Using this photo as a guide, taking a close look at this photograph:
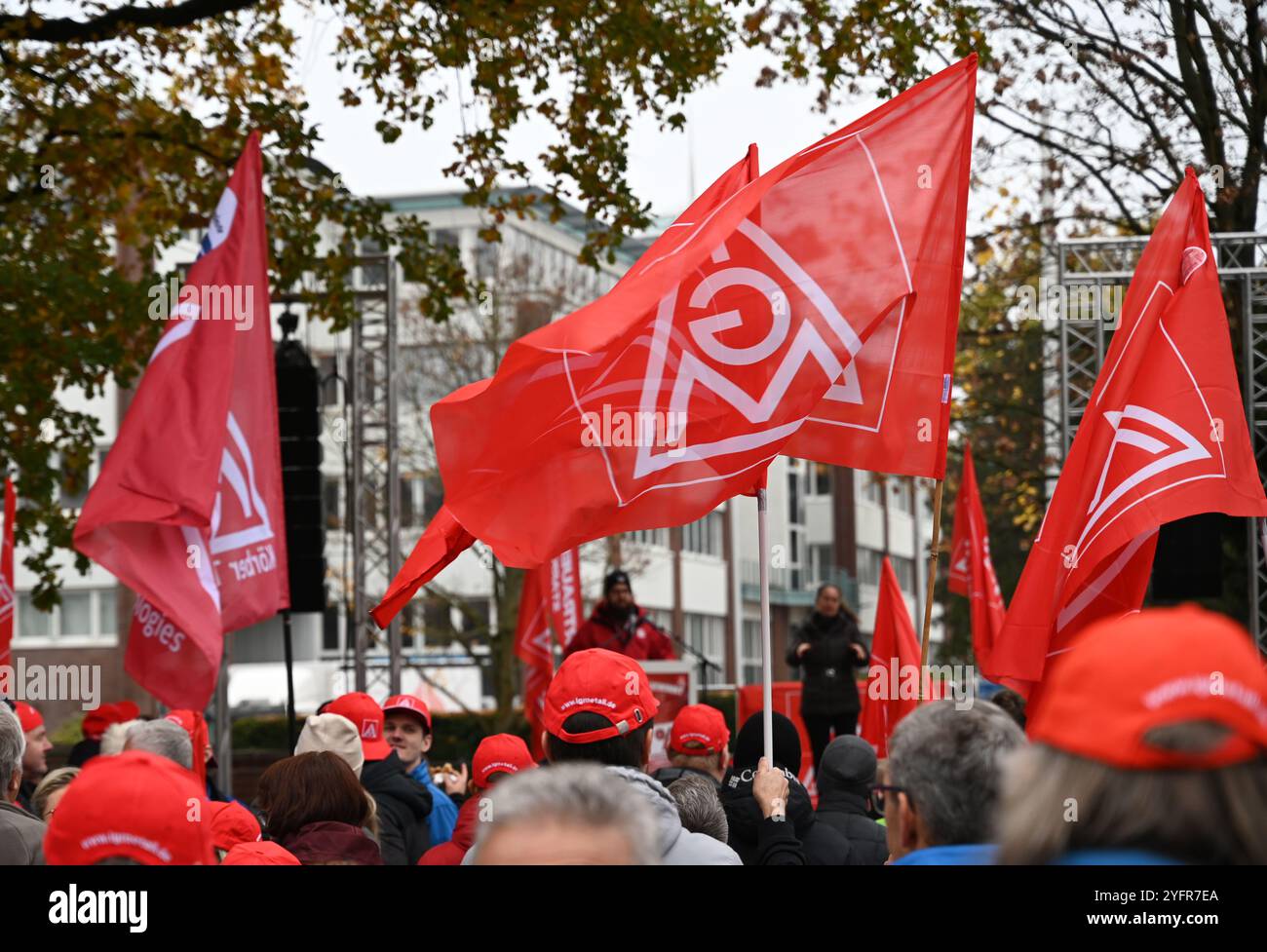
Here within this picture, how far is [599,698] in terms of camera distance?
4680mm

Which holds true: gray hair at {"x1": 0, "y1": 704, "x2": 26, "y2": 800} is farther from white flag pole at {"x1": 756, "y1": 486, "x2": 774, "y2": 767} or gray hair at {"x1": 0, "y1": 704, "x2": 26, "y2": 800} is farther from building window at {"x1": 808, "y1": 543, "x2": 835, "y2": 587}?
building window at {"x1": 808, "y1": 543, "x2": 835, "y2": 587}

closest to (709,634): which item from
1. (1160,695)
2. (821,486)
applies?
(821,486)

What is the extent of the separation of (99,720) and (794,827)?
611cm

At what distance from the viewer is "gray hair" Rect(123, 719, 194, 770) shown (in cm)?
630

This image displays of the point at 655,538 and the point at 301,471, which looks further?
the point at 655,538

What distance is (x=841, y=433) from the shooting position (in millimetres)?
6309

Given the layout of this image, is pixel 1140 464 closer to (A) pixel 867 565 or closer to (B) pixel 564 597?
(B) pixel 564 597

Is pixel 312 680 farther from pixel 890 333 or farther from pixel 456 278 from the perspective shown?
pixel 890 333

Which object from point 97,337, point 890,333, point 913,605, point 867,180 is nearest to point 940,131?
point 867,180

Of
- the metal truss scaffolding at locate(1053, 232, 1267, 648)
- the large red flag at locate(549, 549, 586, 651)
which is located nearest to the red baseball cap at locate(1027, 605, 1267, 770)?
the metal truss scaffolding at locate(1053, 232, 1267, 648)

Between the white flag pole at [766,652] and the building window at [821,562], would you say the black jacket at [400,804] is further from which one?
the building window at [821,562]

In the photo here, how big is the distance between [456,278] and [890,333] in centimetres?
903

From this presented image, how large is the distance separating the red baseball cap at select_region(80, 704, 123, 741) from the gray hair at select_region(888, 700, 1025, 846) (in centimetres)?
801

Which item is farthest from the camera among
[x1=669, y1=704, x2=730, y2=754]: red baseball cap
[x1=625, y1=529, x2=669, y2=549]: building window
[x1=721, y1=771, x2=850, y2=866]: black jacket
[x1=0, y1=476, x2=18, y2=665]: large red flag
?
[x1=625, y1=529, x2=669, y2=549]: building window
